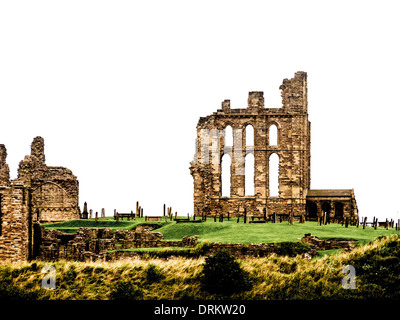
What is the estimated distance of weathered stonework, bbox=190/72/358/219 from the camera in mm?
57625

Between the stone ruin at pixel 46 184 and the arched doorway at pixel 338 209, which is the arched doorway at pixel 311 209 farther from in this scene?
the stone ruin at pixel 46 184

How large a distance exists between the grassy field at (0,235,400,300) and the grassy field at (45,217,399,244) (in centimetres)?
498

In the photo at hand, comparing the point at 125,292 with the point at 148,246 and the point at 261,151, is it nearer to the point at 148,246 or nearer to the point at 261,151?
the point at 148,246

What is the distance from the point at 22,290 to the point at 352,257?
1499cm

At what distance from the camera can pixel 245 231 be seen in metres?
39.0

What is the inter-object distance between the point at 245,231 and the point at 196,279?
1146cm

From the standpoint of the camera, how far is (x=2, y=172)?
54719 mm

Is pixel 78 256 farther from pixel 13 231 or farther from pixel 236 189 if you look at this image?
pixel 236 189

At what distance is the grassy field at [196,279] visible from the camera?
25.4 meters

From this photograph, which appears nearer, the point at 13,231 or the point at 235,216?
the point at 13,231

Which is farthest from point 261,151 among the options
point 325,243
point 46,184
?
point 325,243

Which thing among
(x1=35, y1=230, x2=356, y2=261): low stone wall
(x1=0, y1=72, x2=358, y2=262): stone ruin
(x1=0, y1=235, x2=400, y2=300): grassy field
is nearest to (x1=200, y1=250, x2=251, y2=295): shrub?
(x1=0, y1=235, x2=400, y2=300): grassy field

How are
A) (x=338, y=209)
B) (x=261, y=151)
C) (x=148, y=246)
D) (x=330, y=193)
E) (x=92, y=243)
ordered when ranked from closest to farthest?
1. (x=92, y=243)
2. (x=148, y=246)
3. (x=338, y=209)
4. (x=330, y=193)
5. (x=261, y=151)
